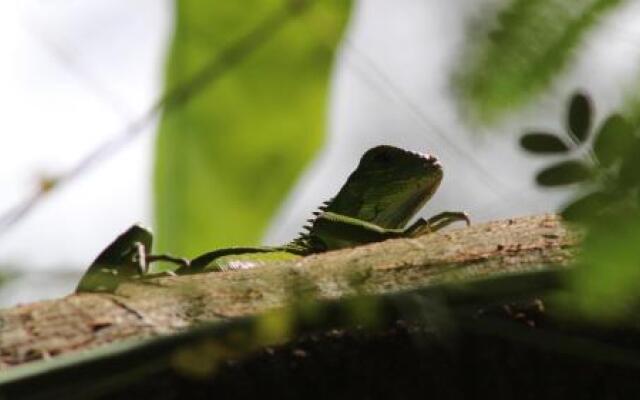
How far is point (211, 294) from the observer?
4.24 ft

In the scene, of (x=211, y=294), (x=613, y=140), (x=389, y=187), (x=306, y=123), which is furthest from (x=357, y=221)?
(x=613, y=140)

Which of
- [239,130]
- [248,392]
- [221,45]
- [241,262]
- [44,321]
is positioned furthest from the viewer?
[241,262]

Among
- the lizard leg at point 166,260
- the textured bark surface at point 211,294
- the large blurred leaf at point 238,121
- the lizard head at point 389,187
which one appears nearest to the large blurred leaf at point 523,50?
the large blurred leaf at point 238,121

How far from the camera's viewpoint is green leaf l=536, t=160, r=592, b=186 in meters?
0.73

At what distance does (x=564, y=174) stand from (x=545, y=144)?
31 millimetres

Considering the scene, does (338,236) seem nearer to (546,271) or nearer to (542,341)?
(542,341)

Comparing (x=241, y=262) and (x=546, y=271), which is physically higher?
(x=241, y=262)

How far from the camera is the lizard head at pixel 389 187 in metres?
2.67

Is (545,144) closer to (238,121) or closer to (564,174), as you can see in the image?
(564,174)

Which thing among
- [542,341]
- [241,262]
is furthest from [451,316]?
[241,262]

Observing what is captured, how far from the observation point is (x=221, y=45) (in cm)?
70

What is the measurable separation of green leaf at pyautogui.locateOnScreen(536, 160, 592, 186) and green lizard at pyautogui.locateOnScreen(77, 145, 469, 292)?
0.61 meters

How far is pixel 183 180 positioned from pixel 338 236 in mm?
1206

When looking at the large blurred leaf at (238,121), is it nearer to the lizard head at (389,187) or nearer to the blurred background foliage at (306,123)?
the blurred background foliage at (306,123)
